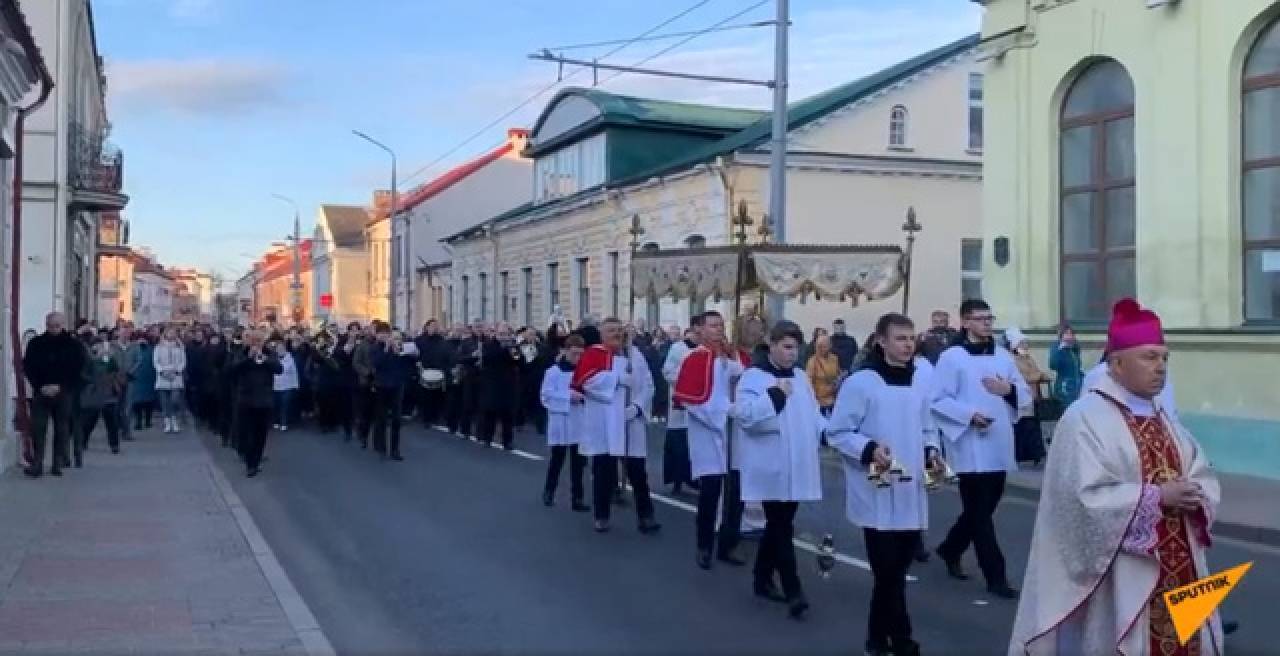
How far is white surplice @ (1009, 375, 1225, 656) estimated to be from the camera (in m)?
4.46

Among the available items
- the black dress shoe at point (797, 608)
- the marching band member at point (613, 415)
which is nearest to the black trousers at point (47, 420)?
the marching band member at point (613, 415)

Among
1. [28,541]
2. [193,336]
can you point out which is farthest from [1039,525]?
[193,336]

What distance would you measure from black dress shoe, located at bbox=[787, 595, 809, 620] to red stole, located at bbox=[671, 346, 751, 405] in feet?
6.59

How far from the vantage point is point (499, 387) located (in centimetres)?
1969

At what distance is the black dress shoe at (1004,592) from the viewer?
347 inches

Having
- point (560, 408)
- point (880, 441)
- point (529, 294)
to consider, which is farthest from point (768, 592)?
point (529, 294)

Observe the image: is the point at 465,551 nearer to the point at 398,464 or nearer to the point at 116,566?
the point at 116,566

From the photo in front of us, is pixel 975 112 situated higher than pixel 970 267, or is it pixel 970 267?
pixel 975 112

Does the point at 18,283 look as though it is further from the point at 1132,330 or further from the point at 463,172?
the point at 463,172

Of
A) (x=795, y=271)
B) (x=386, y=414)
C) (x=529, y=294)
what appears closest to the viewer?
(x=795, y=271)

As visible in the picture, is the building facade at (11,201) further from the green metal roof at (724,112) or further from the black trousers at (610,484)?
the green metal roof at (724,112)

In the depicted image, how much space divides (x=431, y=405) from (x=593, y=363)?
12906 millimetres

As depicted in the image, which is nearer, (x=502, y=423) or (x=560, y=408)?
(x=560, y=408)

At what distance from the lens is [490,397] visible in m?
19.8
